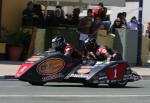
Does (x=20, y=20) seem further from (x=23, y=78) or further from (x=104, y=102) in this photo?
(x=104, y=102)

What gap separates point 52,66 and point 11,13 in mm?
10094

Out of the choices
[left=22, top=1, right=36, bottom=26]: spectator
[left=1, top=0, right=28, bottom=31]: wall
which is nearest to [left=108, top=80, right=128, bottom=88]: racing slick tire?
[left=22, top=1, right=36, bottom=26]: spectator

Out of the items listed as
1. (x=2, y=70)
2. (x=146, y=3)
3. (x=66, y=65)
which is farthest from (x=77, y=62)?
(x=146, y=3)

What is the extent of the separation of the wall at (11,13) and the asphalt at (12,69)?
8.07ft

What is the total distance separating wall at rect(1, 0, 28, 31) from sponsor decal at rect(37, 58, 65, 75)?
9849 mm

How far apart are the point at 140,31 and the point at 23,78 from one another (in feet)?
36.5

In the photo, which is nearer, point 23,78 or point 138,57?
point 23,78

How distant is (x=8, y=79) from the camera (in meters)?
20.3

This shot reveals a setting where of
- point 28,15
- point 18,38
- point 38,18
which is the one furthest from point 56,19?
point 18,38

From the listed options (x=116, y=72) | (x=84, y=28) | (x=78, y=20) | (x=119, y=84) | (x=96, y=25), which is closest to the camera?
(x=116, y=72)

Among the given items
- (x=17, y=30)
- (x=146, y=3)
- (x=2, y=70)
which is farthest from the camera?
(x=146, y=3)

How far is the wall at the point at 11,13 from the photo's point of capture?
2689 cm

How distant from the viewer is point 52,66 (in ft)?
57.3

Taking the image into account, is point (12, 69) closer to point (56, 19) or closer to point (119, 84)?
point (56, 19)
